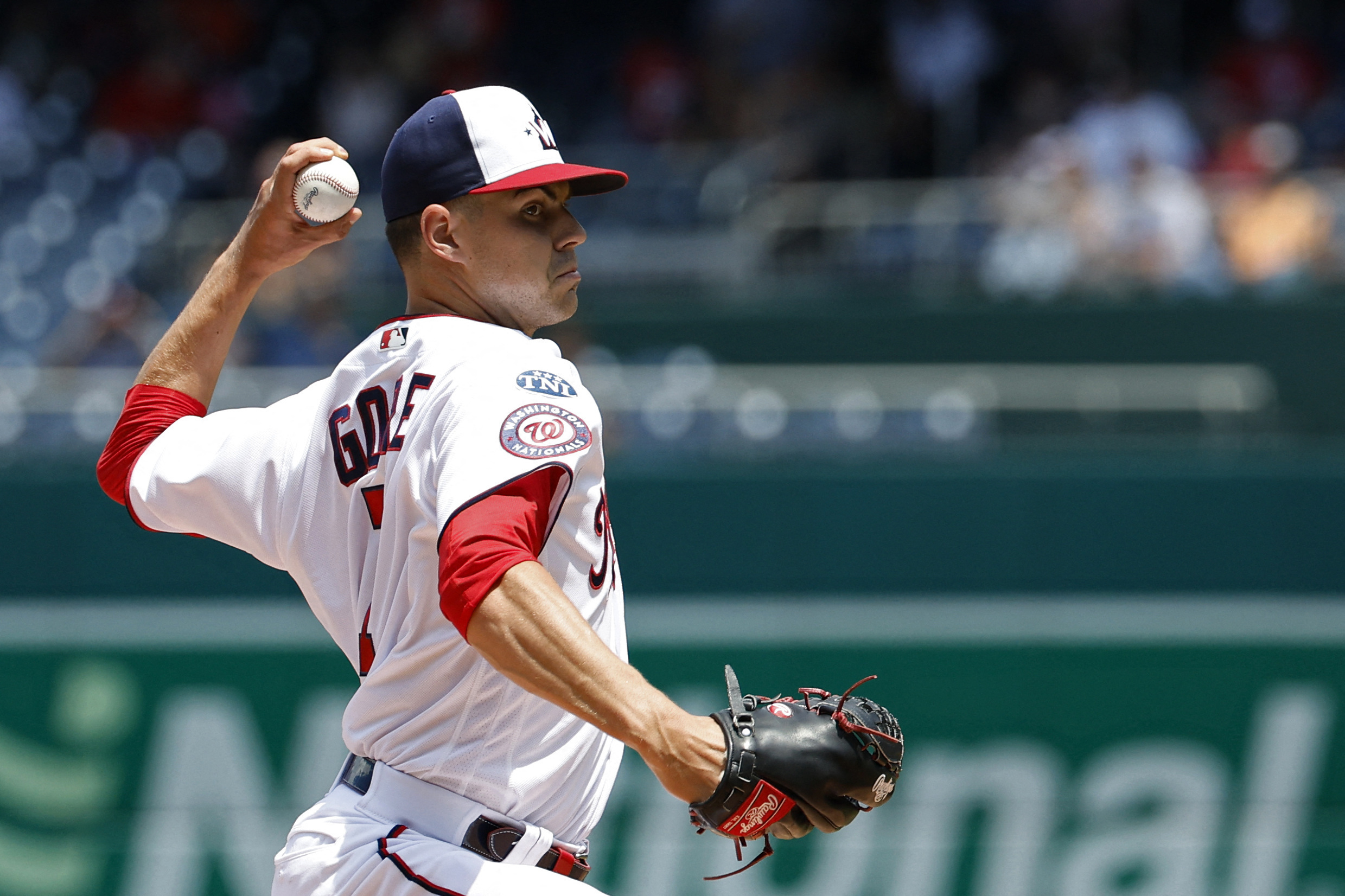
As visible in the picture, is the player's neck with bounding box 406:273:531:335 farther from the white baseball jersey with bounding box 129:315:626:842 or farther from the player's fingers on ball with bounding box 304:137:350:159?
the player's fingers on ball with bounding box 304:137:350:159

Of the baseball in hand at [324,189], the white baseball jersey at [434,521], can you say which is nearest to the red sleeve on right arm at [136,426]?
the white baseball jersey at [434,521]

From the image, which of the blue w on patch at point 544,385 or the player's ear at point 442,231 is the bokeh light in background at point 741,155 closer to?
the player's ear at point 442,231

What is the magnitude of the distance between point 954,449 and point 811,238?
6.34 ft

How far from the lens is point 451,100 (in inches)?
94.7

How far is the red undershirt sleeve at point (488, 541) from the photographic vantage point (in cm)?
199

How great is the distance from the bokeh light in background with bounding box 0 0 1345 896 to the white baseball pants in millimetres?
3339

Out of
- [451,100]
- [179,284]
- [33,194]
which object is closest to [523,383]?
[451,100]

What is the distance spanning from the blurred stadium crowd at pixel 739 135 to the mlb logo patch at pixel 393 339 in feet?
14.7

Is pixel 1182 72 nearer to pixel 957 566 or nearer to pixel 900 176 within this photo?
pixel 900 176

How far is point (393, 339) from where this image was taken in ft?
7.81

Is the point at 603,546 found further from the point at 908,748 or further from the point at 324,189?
the point at 908,748

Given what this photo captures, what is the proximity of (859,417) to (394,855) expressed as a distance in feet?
16.8

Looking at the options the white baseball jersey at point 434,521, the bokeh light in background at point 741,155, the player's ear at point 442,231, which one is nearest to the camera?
the white baseball jersey at point 434,521

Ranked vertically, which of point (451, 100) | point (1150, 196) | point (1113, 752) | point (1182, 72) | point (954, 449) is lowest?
point (1113, 752)
